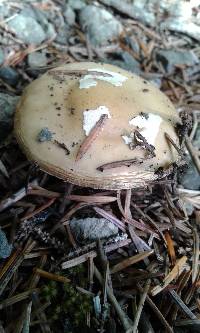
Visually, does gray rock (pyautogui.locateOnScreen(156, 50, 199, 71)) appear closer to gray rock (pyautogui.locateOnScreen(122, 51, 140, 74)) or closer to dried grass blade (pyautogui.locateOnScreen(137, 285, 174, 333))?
gray rock (pyautogui.locateOnScreen(122, 51, 140, 74))

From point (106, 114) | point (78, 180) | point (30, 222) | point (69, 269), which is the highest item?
point (106, 114)

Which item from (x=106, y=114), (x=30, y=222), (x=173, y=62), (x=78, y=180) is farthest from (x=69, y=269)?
(x=173, y=62)

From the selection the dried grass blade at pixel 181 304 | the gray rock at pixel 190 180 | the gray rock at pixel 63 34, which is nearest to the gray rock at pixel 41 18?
the gray rock at pixel 63 34

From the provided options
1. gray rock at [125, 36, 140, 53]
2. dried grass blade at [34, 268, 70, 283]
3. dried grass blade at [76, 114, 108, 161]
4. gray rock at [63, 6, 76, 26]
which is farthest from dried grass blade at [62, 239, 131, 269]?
gray rock at [63, 6, 76, 26]

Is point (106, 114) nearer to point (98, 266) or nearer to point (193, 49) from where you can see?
point (98, 266)

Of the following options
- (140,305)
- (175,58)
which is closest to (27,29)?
(175,58)
